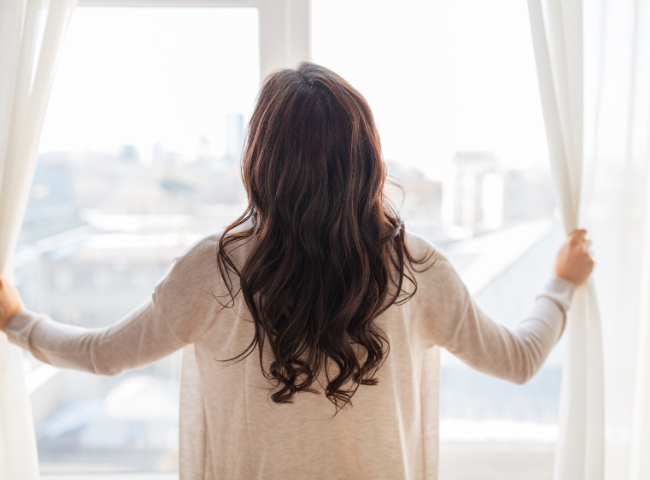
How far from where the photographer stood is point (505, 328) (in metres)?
0.98

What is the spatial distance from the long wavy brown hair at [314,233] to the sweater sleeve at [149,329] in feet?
0.18

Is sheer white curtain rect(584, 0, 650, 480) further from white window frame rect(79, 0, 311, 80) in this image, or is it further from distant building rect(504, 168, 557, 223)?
white window frame rect(79, 0, 311, 80)

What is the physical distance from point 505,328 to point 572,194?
0.38 meters

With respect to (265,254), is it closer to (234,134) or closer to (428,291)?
(428,291)

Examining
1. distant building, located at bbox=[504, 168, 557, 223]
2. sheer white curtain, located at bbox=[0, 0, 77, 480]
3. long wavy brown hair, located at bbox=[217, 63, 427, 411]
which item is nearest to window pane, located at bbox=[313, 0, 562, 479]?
distant building, located at bbox=[504, 168, 557, 223]

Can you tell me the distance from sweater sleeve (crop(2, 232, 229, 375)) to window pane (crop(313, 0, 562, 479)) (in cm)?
67

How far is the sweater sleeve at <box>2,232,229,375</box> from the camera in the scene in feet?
2.69

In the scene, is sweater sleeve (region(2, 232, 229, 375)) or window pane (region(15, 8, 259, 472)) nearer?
sweater sleeve (region(2, 232, 229, 375))

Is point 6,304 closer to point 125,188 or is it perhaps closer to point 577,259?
point 125,188

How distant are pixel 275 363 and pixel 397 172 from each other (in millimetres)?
692

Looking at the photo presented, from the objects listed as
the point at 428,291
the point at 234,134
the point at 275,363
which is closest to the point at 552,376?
the point at 428,291

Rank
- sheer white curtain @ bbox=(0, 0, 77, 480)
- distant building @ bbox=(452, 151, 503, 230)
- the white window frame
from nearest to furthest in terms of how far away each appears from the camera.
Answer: sheer white curtain @ bbox=(0, 0, 77, 480) < the white window frame < distant building @ bbox=(452, 151, 503, 230)

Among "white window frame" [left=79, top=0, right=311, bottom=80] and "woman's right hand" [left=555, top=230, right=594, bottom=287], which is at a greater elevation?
"white window frame" [left=79, top=0, right=311, bottom=80]

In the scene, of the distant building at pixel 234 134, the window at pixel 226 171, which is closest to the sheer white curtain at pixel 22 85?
the window at pixel 226 171
